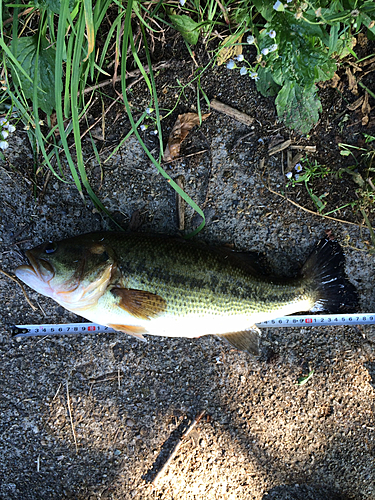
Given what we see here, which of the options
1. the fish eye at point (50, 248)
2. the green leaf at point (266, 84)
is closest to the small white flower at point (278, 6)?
the green leaf at point (266, 84)

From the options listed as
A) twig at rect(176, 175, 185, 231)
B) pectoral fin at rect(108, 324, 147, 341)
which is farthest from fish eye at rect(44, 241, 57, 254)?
twig at rect(176, 175, 185, 231)

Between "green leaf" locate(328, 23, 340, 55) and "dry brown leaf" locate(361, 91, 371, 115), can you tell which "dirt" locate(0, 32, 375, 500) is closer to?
"dry brown leaf" locate(361, 91, 371, 115)

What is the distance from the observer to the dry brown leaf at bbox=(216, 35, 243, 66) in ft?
8.35

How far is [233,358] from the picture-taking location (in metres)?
2.83

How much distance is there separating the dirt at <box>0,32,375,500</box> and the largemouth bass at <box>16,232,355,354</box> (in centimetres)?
37

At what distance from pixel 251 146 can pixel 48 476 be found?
333 centimetres

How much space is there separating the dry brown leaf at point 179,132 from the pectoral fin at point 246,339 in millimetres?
1559

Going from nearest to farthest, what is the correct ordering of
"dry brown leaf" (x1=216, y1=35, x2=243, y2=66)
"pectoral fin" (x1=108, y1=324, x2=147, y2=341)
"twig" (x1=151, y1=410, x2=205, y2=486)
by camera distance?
"pectoral fin" (x1=108, y1=324, x2=147, y2=341) < "dry brown leaf" (x1=216, y1=35, x2=243, y2=66) < "twig" (x1=151, y1=410, x2=205, y2=486)

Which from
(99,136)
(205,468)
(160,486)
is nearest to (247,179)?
(99,136)

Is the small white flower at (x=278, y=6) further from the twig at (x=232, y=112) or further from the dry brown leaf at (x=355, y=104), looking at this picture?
the dry brown leaf at (x=355, y=104)

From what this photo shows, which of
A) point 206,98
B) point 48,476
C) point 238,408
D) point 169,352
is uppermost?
point 206,98

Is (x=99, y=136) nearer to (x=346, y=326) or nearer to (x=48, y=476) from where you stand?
(x=346, y=326)

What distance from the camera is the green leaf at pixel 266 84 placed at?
8.43ft

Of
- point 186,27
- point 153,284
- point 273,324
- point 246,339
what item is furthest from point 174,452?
point 186,27
